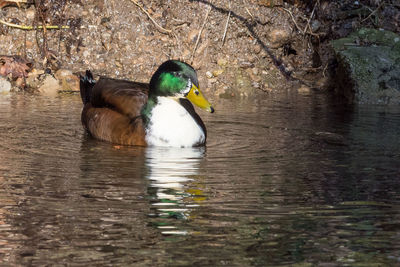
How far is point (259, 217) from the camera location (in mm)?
4875

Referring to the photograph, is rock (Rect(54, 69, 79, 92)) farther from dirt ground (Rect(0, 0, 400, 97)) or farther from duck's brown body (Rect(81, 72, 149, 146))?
duck's brown body (Rect(81, 72, 149, 146))

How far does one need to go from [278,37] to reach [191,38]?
4.27 feet

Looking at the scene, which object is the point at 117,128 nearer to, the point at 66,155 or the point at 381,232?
the point at 66,155

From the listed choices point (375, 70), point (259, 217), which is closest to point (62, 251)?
point (259, 217)

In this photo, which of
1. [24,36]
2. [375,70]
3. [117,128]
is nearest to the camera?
[117,128]

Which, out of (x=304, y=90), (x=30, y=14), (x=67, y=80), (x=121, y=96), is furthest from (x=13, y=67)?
(x=121, y=96)

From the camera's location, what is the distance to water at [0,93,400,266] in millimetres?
4215

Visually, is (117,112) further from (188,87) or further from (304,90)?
(304,90)

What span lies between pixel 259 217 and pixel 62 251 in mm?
1239

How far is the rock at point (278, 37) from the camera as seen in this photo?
12602mm

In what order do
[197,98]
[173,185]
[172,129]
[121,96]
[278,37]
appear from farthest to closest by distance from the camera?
[278,37]
[121,96]
[197,98]
[172,129]
[173,185]

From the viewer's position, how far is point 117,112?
26.2ft

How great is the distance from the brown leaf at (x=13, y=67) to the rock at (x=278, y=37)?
142 inches

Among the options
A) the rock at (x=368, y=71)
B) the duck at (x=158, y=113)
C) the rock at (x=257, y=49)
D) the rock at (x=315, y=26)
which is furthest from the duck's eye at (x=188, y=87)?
the rock at (x=315, y=26)
